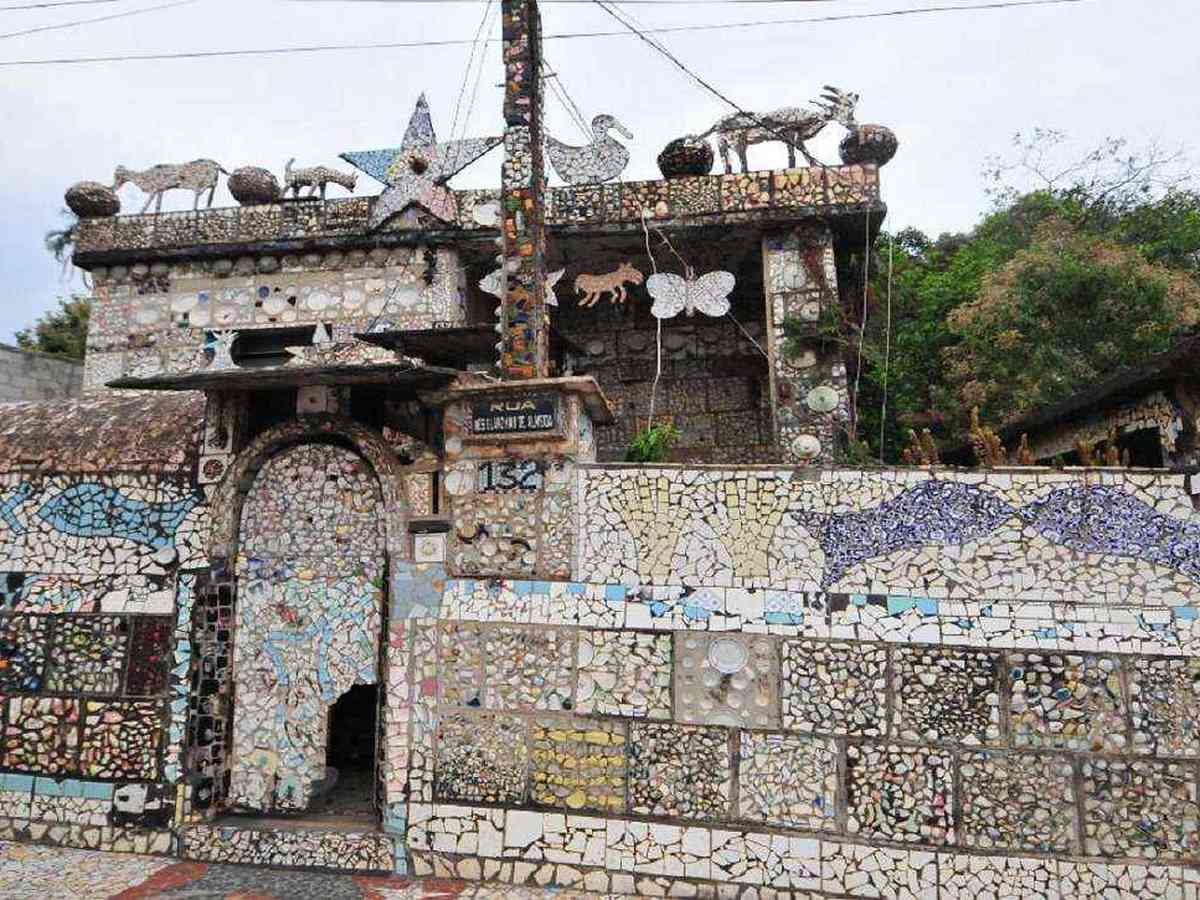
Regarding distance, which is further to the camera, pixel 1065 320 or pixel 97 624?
pixel 1065 320

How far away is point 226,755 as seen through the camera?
634 cm

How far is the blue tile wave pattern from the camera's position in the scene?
17.4 feet

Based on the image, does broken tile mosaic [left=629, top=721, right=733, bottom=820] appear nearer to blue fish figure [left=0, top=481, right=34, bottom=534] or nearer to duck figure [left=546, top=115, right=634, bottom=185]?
blue fish figure [left=0, top=481, right=34, bottom=534]

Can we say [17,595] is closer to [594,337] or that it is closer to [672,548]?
[672,548]

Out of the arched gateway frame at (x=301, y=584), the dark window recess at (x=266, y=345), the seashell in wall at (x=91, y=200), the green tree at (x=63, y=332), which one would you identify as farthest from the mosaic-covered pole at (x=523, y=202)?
the green tree at (x=63, y=332)

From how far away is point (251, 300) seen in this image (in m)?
10.7

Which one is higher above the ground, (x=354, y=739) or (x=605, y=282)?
(x=605, y=282)

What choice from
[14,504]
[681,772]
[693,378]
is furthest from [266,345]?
[681,772]

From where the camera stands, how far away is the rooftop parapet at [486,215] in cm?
983

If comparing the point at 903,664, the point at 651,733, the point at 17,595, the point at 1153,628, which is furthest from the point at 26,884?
the point at 1153,628

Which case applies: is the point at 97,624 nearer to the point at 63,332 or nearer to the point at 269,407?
the point at 269,407

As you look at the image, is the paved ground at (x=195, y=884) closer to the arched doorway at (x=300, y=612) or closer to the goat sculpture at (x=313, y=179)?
the arched doorway at (x=300, y=612)

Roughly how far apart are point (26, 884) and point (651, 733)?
4.35 metres

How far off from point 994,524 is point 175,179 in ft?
35.9
